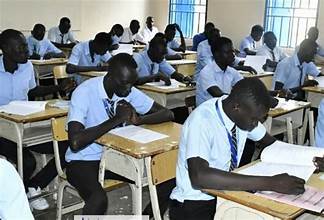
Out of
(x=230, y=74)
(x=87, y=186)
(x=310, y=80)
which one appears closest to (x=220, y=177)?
(x=87, y=186)

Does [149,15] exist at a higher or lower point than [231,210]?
higher

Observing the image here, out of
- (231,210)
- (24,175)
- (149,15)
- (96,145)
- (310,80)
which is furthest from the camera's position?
(149,15)

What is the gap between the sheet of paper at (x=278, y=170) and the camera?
182 cm

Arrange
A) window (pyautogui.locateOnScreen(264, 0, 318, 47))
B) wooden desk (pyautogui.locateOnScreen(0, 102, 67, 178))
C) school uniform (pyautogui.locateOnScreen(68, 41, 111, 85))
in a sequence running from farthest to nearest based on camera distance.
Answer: window (pyautogui.locateOnScreen(264, 0, 318, 47)) < school uniform (pyautogui.locateOnScreen(68, 41, 111, 85)) < wooden desk (pyautogui.locateOnScreen(0, 102, 67, 178))

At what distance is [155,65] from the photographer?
Result: 4918mm

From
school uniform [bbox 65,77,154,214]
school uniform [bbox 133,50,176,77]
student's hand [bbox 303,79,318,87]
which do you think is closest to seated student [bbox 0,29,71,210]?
school uniform [bbox 65,77,154,214]

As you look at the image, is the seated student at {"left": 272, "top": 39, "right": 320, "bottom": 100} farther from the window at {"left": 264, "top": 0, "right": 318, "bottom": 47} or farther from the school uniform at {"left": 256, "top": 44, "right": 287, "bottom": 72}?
the window at {"left": 264, "top": 0, "right": 318, "bottom": 47}

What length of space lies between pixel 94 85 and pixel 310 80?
3.00m

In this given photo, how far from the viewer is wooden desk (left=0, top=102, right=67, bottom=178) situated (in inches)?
114

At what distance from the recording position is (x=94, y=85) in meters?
2.56

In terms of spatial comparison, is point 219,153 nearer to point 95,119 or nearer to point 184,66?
point 95,119

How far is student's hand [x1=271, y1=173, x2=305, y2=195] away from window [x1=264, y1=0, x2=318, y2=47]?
7161 millimetres

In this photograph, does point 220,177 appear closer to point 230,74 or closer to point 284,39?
point 230,74

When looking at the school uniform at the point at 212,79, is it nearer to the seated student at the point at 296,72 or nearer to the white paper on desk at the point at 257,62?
the seated student at the point at 296,72
